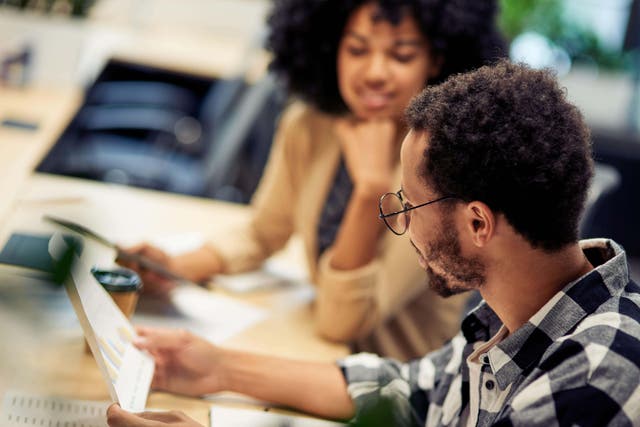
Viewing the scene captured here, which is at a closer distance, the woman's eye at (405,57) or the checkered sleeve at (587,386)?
the checkered sleeve at (587,386)

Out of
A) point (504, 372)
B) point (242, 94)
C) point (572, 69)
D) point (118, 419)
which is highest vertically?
point (572, 69)

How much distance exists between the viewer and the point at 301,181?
6.58 feet

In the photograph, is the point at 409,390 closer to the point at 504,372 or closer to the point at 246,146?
the point at 504,372

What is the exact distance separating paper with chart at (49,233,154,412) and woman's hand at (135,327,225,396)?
18 millimetres

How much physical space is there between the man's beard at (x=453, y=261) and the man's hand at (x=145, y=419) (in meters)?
0.36

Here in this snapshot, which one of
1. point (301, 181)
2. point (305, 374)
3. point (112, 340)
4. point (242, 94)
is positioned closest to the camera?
point (112, 340)

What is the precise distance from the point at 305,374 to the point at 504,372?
425 mm

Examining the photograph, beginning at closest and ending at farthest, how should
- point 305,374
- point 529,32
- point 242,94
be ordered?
point 305,374 < point 242,94 < point 529,32

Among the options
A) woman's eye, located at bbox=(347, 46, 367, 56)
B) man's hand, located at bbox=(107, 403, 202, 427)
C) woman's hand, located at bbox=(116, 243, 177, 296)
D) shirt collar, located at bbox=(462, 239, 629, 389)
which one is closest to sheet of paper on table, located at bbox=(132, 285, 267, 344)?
woman's hand, located at bbox=(116, 243, 177, 296)

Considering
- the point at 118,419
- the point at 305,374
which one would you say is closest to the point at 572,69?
the point at 305,374

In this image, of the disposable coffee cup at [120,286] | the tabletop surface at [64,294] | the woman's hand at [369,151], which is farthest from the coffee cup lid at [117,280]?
the woman's hand at [369,151]

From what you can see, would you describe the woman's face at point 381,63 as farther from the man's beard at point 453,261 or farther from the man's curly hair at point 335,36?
the man's beard at point 453,261

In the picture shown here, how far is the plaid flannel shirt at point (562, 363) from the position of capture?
2.82ft

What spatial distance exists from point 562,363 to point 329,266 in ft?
2.71
